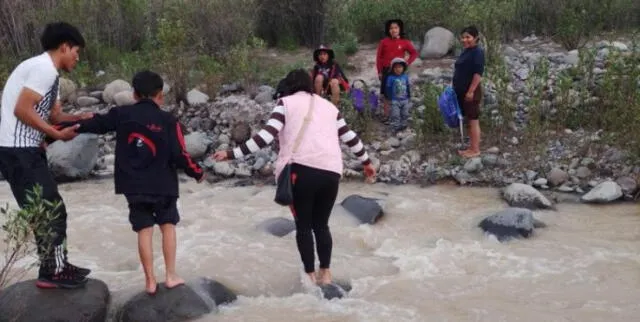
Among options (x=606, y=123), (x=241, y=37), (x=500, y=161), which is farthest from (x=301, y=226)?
(x=241, y=37)

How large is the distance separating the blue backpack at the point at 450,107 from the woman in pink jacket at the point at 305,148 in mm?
3513

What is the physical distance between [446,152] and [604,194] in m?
1.83

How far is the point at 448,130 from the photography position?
8.48 metres

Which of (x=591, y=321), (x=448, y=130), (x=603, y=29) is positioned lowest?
(x=591, y=321)

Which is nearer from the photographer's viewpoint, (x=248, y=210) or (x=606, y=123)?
(x=248, y=210)

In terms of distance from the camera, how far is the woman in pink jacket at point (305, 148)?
460 centimetres

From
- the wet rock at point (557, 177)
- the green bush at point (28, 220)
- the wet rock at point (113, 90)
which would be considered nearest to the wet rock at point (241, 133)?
the wet rock at point (113, 90)

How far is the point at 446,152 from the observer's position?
8250 mm

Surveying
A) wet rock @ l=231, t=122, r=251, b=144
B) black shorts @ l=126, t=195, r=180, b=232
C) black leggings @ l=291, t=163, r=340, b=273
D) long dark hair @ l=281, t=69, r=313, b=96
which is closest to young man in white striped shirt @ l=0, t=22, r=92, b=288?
black shorts @ l=126, t=195, r=180, b=232

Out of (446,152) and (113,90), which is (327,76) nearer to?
(446,152)

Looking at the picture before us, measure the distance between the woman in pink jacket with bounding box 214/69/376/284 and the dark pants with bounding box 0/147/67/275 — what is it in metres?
1.03

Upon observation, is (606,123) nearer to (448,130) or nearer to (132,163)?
(448,130)

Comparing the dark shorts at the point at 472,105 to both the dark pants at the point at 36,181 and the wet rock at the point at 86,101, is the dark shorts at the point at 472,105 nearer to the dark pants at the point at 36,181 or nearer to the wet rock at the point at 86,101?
the dark pants at the point at 36,181

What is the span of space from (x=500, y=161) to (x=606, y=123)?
132 cm
